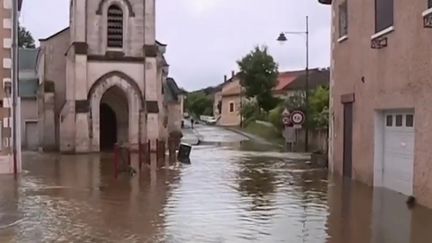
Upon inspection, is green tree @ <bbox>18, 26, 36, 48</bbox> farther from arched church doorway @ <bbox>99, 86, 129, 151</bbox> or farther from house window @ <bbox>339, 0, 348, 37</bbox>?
house window @ <bbox>339, 0, 348, 37</bbox>

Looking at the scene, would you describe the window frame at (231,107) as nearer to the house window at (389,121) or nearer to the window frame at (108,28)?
the window frame at (108,28)

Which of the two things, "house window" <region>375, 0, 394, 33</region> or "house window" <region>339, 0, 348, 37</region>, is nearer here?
"house window" <region>375, 0, 394, 33</region>

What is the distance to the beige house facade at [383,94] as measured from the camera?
44.6 feet

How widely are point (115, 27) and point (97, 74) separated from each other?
3.38 metres

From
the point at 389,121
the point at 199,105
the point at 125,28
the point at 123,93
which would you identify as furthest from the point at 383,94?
the point at 199,105

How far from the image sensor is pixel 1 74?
2145cm

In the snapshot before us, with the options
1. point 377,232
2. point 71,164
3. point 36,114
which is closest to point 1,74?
point 71,164

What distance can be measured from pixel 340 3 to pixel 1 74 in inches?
458

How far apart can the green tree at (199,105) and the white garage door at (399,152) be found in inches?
4352

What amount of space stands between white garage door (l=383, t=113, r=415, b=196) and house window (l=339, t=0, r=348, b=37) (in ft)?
15.1

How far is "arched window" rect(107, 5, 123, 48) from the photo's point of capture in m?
38.7

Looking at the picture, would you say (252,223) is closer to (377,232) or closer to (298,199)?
(377,232)

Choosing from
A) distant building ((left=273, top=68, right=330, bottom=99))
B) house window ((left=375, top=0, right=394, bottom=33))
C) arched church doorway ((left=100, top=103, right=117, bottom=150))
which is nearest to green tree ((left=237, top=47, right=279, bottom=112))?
distant building ((left=273, top=68, right=330, bottom=99))

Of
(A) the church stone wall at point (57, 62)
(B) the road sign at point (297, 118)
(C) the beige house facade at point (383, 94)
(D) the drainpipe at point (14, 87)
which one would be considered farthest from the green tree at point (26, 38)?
(C) the beige house facade at point (383, 94)
